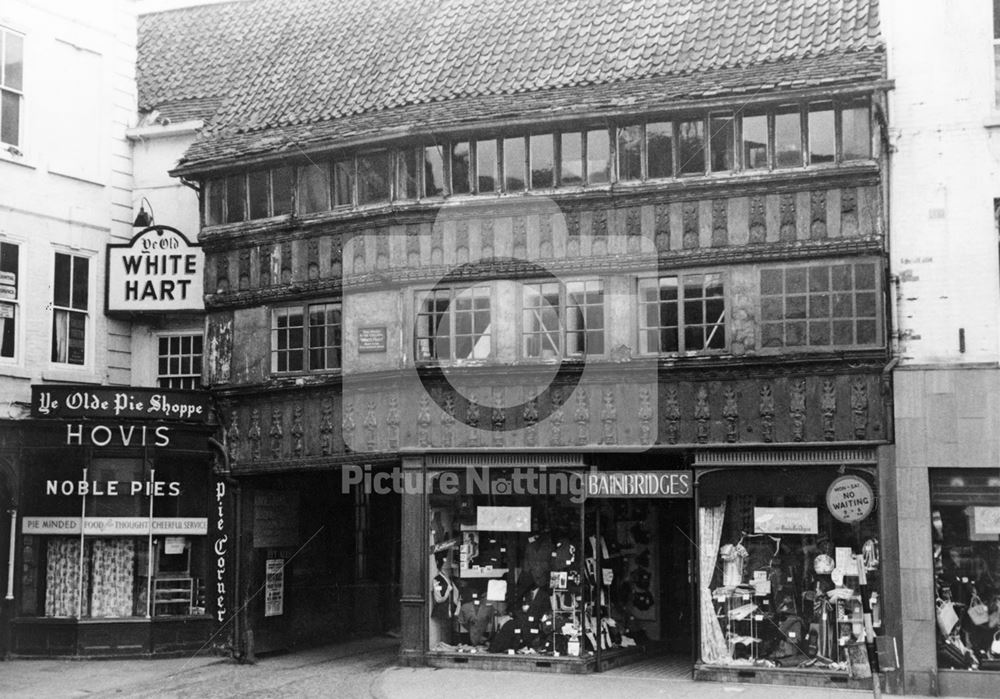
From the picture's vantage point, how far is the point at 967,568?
699 inches

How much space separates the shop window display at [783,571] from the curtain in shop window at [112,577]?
9.87 meters

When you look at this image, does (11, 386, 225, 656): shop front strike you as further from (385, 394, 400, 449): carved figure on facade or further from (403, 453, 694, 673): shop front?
→ (403, 453, 694, 673): shop front

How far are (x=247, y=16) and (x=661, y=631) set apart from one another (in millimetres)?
15829

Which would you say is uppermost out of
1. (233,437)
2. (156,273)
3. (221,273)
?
(156,273)

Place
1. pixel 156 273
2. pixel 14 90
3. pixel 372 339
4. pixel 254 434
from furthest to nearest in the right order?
pixel 156 273 < pixel 14 90 < pixel 254 434 < pixel 372 339

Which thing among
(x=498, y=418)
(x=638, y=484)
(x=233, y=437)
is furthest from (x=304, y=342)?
(x=638, y=484)

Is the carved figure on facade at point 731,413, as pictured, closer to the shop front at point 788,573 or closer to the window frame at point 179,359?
the shop front at point 788,573

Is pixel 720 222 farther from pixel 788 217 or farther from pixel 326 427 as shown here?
pixel 326 427

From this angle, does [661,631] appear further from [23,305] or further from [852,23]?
[23,305]

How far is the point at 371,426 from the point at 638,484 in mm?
4547

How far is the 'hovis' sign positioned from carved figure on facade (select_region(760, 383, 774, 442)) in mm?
10370

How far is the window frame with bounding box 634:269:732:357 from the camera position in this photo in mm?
19141

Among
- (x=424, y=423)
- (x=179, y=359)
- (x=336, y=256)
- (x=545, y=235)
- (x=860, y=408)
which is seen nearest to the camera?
(x=860, y=408)

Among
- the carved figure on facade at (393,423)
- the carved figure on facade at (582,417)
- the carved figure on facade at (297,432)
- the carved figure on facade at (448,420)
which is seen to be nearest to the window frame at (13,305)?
the carved figure on facade at (297,432)
